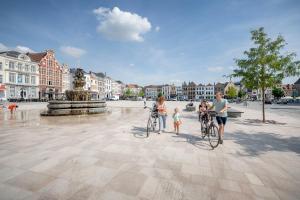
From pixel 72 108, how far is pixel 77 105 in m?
0.48

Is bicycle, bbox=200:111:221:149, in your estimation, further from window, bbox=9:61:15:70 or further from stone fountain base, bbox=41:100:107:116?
window, bbox=9:61:15:70

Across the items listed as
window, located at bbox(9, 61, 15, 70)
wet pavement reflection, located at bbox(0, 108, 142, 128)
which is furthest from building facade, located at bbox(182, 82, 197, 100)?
wet pavement reflection, located at bbox(0, 108, 142, 128)

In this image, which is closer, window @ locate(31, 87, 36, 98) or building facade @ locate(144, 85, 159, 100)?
window @ locate(31, 87, 36, 98)

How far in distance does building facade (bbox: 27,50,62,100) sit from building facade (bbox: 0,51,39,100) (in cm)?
189

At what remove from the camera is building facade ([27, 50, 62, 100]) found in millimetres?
56938

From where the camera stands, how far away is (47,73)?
59125mm

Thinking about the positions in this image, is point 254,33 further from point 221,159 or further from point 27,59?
point 27,59

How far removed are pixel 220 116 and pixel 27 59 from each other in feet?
206

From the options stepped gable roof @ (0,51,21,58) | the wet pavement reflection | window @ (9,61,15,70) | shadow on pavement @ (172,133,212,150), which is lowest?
shadow on pavement @ (172,133,212,150)

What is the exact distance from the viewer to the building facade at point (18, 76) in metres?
46.1

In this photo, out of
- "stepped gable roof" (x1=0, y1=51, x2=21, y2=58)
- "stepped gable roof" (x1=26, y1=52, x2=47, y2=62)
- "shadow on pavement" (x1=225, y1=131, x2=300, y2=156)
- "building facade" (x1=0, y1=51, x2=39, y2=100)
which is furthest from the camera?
"stepped gable roof" (x1=26, y1=52, x2=47, y2=62)

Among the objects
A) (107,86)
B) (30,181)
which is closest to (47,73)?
(107,86)

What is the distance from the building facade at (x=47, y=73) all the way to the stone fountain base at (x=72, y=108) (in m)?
47.1

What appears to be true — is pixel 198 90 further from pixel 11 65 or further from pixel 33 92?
pixel 11 65
